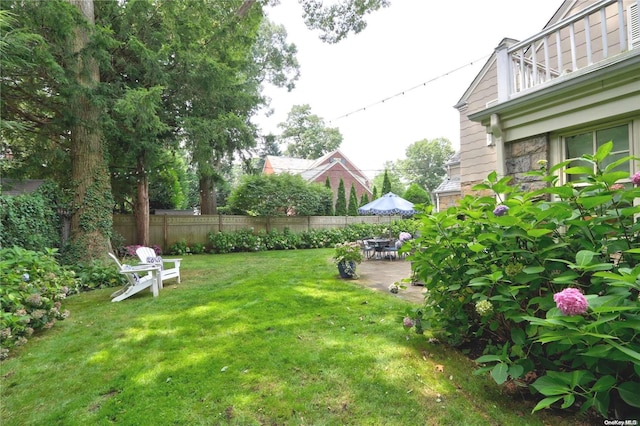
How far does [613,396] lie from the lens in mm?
1649

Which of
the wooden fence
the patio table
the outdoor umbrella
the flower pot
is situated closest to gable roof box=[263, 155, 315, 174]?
the wooden fence

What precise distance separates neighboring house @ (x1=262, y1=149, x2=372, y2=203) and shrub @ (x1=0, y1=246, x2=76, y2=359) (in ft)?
65.2

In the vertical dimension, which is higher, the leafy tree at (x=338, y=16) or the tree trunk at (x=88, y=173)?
the leafy tree at (x=338, y=16)

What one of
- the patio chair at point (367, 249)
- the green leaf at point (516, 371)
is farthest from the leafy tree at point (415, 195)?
the green leaf at point (516, 371)

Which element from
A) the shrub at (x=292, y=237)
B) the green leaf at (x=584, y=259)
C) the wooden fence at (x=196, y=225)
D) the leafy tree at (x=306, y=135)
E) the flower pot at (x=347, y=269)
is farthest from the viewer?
the leafy tree at (x=306, y=135)

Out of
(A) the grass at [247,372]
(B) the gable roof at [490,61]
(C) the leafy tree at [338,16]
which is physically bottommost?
(A) the grass at [247,372]

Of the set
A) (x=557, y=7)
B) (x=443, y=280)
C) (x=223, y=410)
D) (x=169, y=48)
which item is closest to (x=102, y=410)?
(x=223, y=410)

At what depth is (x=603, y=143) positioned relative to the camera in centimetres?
319

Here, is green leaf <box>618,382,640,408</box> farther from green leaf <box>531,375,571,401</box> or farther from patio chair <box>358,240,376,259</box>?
patio chair <box>358,240,376,259</box>

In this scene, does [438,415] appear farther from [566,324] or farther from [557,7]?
[557,7]

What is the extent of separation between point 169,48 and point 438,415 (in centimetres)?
794

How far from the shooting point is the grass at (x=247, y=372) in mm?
1937

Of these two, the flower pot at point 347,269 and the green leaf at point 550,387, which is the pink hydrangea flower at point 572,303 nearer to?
the green leaf at point 550,387

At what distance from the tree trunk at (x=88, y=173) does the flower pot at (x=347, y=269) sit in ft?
16.8
